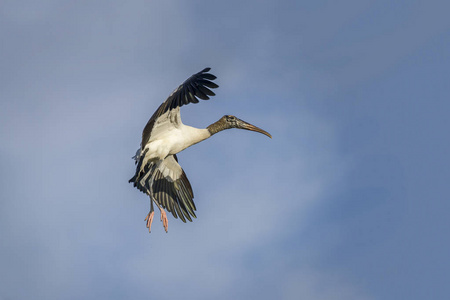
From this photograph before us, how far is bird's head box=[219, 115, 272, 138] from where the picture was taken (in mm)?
21797

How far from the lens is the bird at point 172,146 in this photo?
18219 mm

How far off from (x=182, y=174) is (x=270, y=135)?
2978 mm

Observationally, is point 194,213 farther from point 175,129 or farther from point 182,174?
point 175,129

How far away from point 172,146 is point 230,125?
215 cm

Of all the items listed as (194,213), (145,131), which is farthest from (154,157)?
(194,213)

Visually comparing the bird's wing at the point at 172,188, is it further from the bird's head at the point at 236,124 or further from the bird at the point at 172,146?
the bird's head at the point at 236,124

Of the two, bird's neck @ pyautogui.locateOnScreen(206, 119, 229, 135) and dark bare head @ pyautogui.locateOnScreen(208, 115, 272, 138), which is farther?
dark bare head @ pyautogui.locateOnScreen(208, 115, 272, 138)

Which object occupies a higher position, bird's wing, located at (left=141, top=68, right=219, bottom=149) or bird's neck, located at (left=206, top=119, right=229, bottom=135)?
bird's neck, located at (left=206, top=119, right=229, bottom=135)

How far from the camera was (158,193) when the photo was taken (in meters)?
22.6

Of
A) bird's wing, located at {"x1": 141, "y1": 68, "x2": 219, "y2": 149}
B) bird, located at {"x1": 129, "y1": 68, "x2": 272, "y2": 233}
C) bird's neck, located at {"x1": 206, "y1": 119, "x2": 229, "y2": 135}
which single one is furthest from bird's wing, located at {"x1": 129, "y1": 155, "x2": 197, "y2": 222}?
bird's wing, located at {"x1": 141, "y1": 68, "x2": 219, "y2": 149}

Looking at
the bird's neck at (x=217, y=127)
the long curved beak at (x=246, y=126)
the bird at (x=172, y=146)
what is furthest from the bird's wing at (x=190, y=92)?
the long curved beak at (x=246, y=126)

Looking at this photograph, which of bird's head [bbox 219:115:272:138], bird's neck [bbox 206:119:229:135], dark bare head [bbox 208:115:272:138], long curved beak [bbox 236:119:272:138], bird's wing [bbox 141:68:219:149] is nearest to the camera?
bird's wing [bbox 141:68:219:149]

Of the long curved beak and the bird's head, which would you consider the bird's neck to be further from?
the long curved beak

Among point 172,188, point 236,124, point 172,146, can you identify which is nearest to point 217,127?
point 236,124
